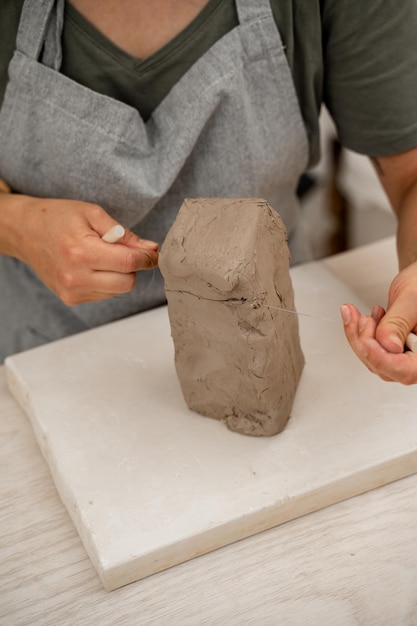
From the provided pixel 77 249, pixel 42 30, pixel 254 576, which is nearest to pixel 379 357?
pixel 254 576

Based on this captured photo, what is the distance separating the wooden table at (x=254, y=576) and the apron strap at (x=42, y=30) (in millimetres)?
657

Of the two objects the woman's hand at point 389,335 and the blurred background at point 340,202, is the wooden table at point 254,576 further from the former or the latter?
the blurred background at point 340,202

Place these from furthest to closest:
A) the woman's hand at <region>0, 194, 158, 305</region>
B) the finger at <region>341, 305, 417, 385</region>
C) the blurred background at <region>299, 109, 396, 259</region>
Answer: the blurred background at <region>299, 109, 396, 259</region> < the woman's hand at <region>0, 194, 158, 305</region> < the finger at <region>341, 305, 417, 385</region>

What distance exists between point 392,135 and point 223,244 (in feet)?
1.42

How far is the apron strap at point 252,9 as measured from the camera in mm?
1022

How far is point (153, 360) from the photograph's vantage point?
111 cm

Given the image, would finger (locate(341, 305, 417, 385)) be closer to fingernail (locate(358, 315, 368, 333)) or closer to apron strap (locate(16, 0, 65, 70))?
fingernail (locate(358, 315, 368, 333))

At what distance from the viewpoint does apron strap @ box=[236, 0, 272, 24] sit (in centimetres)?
102

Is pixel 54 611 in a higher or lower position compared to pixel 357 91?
lower

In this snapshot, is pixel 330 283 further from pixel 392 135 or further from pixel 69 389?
pixel 69 389

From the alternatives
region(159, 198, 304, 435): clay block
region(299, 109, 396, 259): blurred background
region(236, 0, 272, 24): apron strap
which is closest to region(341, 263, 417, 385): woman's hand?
region(159, 198, 304, 435): clay block

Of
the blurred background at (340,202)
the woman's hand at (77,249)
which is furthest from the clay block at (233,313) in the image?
the blurred background at (340,202)

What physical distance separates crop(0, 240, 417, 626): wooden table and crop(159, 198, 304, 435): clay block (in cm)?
17

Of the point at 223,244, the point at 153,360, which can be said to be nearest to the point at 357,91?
the point at 223,244
